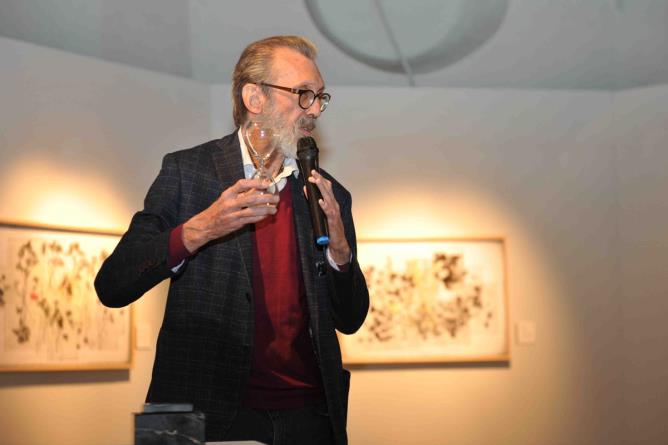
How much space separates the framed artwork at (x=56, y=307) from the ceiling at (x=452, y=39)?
1.40m

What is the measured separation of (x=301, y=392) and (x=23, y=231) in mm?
2531

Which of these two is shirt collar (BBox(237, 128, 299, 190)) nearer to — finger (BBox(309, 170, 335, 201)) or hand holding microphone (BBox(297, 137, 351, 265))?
hand holding microphone (BBox(297, 137, 351, 265))

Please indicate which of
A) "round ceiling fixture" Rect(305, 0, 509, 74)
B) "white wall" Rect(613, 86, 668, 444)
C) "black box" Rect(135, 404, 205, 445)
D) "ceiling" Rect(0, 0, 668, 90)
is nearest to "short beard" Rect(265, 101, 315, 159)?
"black box" Rect(135, 404, 205, 445)

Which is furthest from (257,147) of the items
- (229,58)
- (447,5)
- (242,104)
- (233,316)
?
(447,5)

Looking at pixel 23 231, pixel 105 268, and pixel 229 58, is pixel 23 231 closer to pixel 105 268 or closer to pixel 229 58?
pixel 229 58

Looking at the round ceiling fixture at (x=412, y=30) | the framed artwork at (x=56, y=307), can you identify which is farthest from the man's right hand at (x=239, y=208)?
the round ceiling fixture at (x=412, y=30)

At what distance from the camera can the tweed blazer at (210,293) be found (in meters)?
2.70

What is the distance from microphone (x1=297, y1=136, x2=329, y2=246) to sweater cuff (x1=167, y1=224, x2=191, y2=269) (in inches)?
14.3

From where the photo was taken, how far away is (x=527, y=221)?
6184mm

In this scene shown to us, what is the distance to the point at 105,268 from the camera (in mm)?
2748

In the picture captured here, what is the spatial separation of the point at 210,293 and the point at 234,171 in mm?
407

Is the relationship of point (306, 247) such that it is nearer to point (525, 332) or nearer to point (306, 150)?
point (306, 150)

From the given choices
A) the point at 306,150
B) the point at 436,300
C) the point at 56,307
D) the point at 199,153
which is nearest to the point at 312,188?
→ the point at 306,150

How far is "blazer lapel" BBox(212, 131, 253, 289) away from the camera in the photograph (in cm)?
285
